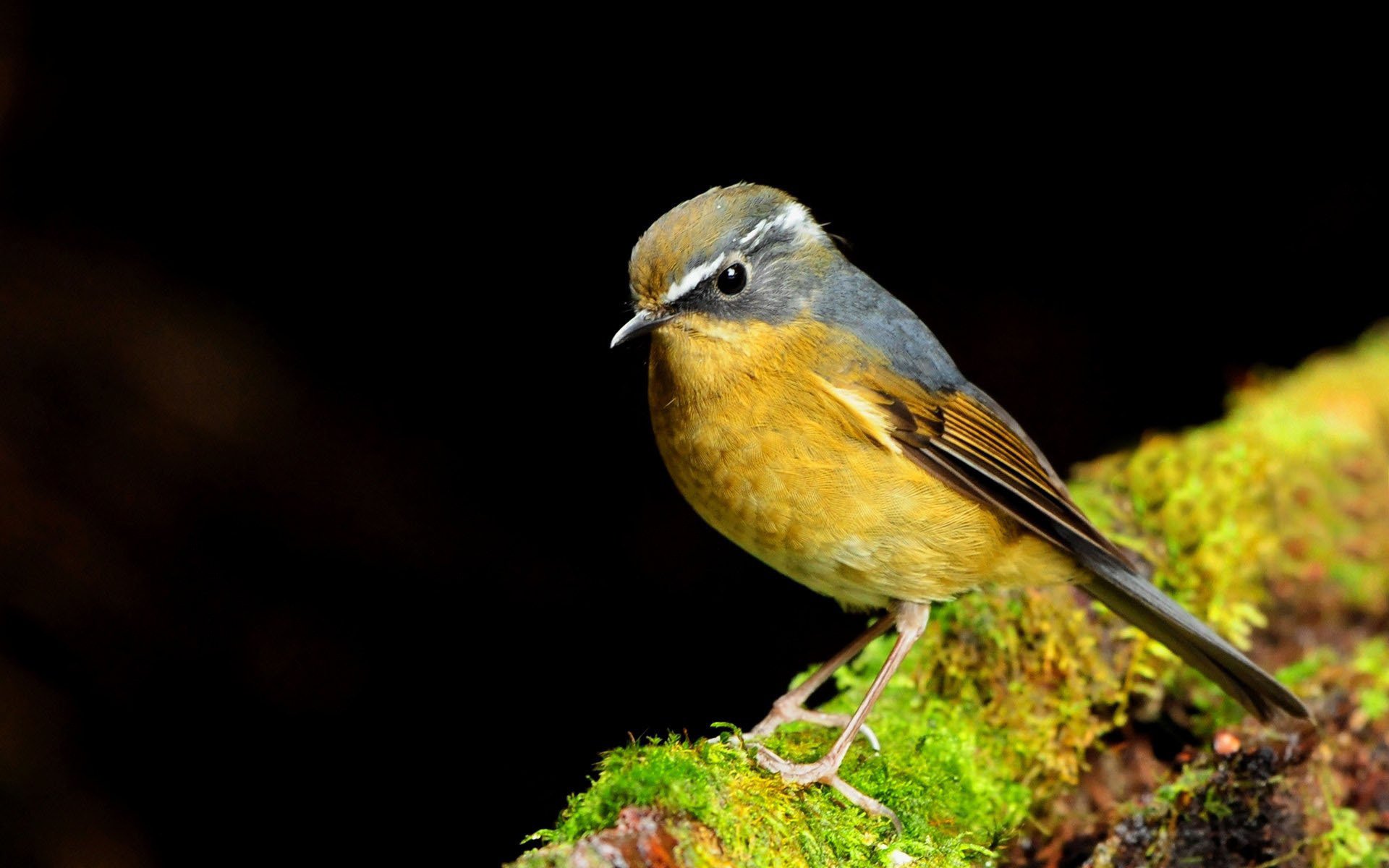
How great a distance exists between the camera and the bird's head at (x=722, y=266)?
350 centimetres

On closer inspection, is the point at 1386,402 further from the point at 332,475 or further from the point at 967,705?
the point at 332,475

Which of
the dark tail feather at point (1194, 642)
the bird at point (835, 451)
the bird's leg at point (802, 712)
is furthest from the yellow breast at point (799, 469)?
the dark tail feather at point (1194, 642)

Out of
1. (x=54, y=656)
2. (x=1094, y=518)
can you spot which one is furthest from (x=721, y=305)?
(x=54, y=656)

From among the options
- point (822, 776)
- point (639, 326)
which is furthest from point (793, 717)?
point (639, 326)

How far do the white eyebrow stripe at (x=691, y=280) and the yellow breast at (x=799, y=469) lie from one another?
11 centimetres

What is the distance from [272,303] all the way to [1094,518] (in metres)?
4.22

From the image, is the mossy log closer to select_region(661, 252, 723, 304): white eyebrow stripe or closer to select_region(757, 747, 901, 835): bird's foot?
select_region(757, 747, 901, 835): bird's foot

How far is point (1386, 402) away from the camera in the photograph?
626cm

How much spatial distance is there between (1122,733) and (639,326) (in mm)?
2398

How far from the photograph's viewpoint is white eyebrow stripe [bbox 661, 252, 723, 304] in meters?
3.50

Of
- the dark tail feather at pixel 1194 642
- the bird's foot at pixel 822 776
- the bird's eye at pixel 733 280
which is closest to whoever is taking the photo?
the bird's foot at pixel 822 776

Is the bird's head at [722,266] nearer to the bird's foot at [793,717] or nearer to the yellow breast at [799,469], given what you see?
the yellow breast at [799,469]

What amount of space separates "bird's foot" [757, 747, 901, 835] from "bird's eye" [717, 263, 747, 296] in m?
1.38

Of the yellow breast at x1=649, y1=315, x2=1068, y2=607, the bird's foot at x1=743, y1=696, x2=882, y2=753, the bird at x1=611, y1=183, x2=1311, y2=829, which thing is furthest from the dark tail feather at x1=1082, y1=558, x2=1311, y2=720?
the bird's foot at x1=743, y1=696, x2=882, y2=753
